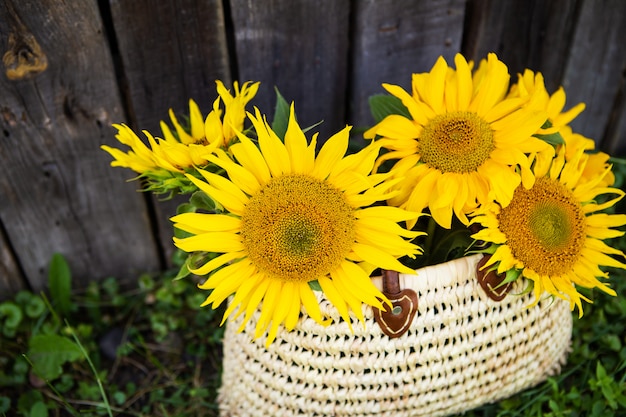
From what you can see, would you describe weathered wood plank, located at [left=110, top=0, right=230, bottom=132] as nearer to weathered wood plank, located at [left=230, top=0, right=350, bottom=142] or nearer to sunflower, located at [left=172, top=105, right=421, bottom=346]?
weathered wood plank, located at [left=230, top=0, right=350, bottom=142]

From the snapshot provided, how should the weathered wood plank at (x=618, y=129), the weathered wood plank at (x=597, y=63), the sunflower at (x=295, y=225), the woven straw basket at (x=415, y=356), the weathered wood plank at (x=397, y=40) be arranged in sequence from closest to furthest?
the sunflower at (x=295, y=225) → the woven straw basket at (x=415, y=356) → the weathered wood plank at (x=397, y=40) → the weathered wood plank at (x=597, y=63) → the weathered wood plank at (x=618, y=129)

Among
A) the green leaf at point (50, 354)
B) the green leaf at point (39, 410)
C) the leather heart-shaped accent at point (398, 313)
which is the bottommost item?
the green leaf at point (39, 410)

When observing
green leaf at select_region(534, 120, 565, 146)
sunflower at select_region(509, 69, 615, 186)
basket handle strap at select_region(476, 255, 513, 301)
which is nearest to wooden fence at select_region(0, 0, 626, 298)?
sunflower at select_region(509, 69, 615, 186)

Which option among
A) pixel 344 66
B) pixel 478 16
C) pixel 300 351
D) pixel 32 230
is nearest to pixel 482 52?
pixel 478 16

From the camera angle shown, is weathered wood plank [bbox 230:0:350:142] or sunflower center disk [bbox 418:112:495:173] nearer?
sunflower center disk [bbox 418:112:495:173]

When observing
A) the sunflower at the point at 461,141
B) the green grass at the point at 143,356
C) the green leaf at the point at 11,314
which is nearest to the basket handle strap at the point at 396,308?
the sunflower at the point at 461,141

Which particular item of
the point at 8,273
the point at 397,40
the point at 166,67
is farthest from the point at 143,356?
the point at 397,40

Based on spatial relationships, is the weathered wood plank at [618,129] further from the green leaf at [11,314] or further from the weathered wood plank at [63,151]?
the green leaf at [11,314]

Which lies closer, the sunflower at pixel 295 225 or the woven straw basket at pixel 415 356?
the sunflower at pixel 295 225
